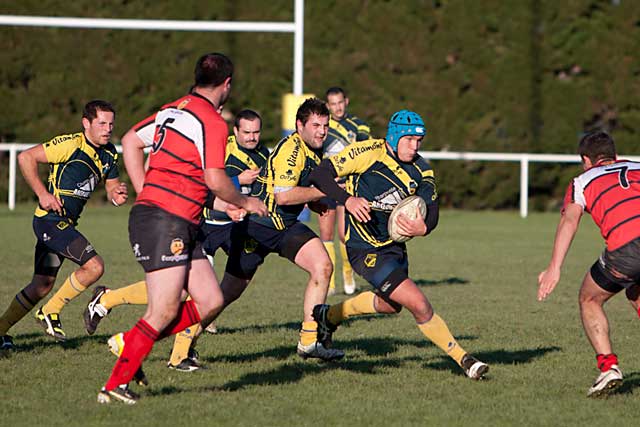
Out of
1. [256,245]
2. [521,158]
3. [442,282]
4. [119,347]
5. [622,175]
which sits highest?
[622,175]

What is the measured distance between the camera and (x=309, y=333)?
7906mm

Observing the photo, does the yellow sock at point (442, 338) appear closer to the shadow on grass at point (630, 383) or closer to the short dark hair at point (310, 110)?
the shadow on grass at point (630, 383)

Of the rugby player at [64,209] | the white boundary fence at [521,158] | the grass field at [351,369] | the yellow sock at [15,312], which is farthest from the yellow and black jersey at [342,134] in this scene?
the white boundary fence at [521,158]

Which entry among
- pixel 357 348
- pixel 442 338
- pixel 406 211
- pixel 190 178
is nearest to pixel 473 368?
pixel 442 338

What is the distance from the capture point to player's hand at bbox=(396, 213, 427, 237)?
23.5ft

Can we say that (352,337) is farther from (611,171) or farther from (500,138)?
(500,138)

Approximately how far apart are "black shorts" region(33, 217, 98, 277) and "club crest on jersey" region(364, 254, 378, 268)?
7.47ft

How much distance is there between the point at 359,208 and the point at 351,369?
1.25 meters

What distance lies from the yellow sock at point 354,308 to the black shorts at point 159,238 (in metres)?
1.94

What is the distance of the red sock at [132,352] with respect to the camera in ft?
20.0

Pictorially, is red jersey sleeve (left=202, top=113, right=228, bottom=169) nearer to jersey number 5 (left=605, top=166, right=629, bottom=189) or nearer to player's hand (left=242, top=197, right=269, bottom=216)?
player's hand (left=242, top=197, right=269, bottom=216)

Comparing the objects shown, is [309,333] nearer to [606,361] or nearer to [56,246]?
[56,246]

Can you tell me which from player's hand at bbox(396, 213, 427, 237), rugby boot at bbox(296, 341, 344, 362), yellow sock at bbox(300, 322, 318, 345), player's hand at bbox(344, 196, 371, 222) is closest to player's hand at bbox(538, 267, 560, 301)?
player's hand at bbox(396, 213, 427, 237)

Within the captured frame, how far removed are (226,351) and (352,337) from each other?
1.25 meters
